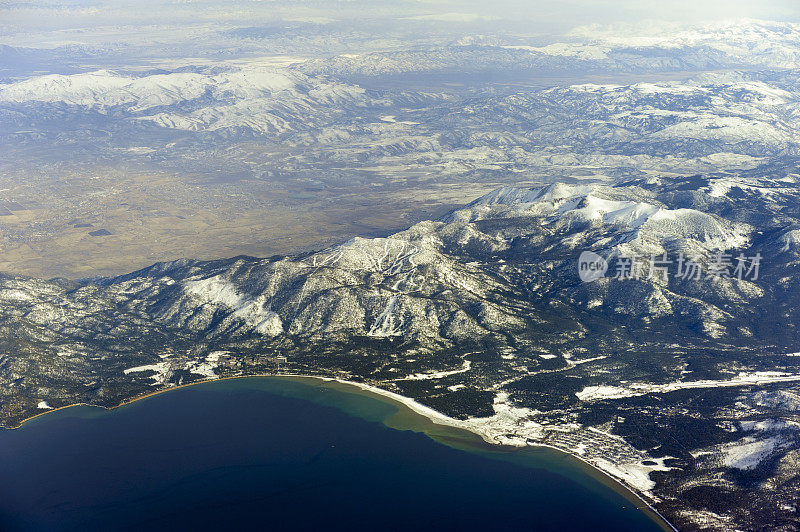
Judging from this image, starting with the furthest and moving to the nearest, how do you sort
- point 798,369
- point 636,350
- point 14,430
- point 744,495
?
1. point 636,350
2. point 798,369
3. point 14,430
4. point 744,495

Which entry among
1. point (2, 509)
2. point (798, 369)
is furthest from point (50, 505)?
point (798, 369)

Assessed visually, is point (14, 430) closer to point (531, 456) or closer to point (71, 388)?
point (71, 388)

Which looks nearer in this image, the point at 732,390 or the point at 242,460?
the point at 242,460

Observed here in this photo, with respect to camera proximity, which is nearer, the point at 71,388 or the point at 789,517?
the point at 789,517

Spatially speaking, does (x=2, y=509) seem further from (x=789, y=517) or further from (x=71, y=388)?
(x=789, y=517)

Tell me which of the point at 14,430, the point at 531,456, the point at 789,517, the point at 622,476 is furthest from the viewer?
the point at 14,430

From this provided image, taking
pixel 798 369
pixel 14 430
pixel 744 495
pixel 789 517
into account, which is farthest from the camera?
pixel 798 369

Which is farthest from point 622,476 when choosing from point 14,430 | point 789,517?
point 14,430

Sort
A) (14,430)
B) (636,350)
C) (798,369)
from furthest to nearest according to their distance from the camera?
(636,350) < (798,369) < (14,430)
